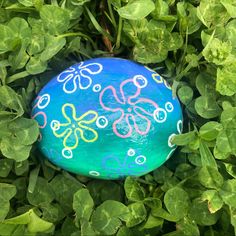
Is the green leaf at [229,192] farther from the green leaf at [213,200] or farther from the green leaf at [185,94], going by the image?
the green leaf at [185,94]

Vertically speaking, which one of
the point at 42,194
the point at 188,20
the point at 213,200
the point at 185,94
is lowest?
the point at 42,194

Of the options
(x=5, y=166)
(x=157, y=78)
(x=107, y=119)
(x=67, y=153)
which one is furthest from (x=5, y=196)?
(x=157, y=78)

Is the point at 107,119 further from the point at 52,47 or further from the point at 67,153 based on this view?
the point at 52,47

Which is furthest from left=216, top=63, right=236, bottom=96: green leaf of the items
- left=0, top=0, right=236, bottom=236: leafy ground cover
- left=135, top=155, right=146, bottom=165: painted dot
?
left=135, top=155, right=146, bottom=165: painted dot

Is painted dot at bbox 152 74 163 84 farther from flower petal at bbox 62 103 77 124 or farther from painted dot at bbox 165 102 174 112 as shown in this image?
flower petal at bbox 62 103 77 124

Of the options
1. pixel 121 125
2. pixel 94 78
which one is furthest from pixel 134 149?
pixel 94 78

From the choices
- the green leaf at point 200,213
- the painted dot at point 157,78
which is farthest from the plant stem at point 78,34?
the green leaf at point 200,213
